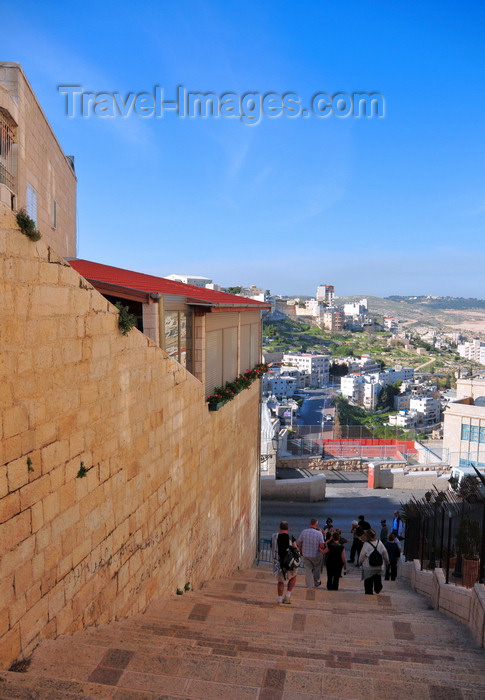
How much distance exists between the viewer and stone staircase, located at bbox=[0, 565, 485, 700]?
321 centimetres

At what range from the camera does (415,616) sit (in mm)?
6492

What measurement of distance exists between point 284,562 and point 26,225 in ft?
18.4

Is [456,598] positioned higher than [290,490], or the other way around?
[456,598]

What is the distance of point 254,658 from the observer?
13.0 ft

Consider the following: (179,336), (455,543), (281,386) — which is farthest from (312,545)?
(281,386)

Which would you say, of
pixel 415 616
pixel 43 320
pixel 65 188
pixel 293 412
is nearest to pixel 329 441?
pixel 65 188

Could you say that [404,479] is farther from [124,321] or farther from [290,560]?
[124,321]

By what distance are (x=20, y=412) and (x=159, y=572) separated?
11.8 ft

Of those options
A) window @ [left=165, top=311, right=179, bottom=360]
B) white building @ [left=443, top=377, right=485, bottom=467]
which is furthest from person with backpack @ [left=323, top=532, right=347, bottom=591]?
white building @ [left=443, top=377, right=485, bottom=467]

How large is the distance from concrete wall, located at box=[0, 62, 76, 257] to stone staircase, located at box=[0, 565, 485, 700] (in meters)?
5.39

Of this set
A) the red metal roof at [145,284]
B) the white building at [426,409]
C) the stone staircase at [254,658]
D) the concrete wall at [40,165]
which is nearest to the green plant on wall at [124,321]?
the red metal roof at [145,284]

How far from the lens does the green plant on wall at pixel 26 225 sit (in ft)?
10.9

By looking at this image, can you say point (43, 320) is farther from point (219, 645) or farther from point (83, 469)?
point (219, 645)

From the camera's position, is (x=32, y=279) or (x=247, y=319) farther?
(x=247, y=319)
